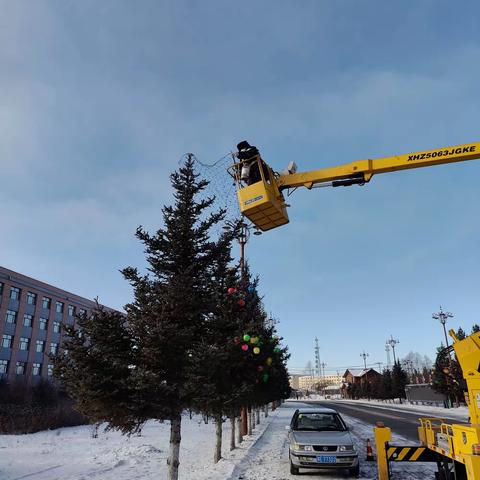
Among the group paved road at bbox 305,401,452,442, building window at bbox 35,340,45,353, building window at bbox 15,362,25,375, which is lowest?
paved road at bbox 305,401,452,442

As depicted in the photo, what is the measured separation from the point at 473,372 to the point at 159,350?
5563mm

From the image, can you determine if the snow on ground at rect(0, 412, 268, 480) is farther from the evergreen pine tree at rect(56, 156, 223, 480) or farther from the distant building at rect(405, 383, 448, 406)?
the distant building at rect(405, 383, 448, 406)

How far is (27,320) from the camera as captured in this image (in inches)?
2307

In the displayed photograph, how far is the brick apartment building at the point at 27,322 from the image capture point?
177 feet

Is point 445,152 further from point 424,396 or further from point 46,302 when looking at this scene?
point 424,396

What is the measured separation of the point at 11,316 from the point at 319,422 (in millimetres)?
54163

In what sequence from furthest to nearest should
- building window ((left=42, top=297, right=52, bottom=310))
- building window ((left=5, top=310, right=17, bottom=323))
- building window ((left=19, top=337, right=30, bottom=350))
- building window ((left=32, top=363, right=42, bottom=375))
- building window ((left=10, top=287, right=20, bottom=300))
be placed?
building window ((left=42, top=297, right=52, bottom=310)) < building window ((left=32, top=363, right=42, bottom=375)) < building window ((left=19, top=337, right=30, bottom=350)) < building window ((left=10, top=287, right=20, bottom=300)) < building window ((left=5, top=310, right=17, bottom=323))

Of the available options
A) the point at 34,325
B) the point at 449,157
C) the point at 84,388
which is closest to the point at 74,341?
the point at 84,388

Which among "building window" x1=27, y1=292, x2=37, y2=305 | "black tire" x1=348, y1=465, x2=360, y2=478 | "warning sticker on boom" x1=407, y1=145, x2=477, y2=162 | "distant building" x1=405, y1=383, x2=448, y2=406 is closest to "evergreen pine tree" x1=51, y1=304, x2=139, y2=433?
"black tire" x1=348, y1=465, x2=360, y2=478

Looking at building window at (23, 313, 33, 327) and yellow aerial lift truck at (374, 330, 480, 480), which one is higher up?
building window at (23, 313, 33, 327)

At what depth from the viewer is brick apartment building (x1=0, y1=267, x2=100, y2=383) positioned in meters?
53.9

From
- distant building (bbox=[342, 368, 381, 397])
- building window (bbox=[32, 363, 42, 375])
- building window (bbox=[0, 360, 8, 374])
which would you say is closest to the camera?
building window (bbox=[0, 360, 8, 374])

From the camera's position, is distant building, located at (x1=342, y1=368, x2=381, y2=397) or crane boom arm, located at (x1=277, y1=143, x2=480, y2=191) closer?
crane boom arm, located at (x1=277, y1=143, x2=480, y2=191)

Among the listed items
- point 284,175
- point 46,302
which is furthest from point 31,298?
A: point 284,175
